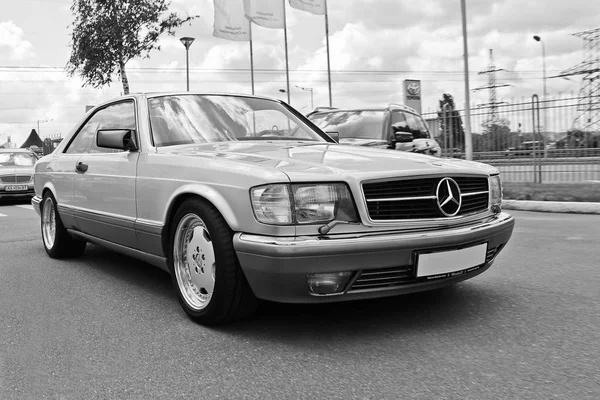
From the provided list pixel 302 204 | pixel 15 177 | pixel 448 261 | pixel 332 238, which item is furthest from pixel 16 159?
pixel 448 261

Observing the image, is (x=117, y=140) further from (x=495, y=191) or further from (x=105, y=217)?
(x=495, y=191)

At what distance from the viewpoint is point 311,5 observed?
2330 cm

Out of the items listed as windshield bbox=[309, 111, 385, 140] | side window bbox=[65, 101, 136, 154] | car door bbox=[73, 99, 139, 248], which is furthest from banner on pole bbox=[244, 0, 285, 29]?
car door bbox=[73, 99, 139, 248]

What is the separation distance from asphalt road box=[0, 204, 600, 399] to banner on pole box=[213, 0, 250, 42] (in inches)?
751

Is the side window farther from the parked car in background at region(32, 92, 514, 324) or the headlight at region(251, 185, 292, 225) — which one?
the headlight at region(251, 185, 292, 225)

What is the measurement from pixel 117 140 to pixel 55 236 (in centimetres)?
214

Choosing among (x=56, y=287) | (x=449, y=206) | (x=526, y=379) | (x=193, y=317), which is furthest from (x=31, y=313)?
(x=526, y=379)

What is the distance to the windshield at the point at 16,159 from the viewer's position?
1653cm

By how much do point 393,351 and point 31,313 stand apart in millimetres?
2299

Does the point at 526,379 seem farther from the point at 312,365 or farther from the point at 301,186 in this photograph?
the point at 301,186

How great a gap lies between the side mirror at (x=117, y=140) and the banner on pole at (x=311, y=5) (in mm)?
19351

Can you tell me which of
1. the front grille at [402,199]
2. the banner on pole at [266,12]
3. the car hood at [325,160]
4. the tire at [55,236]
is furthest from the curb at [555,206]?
the banner on pole at [266,12]

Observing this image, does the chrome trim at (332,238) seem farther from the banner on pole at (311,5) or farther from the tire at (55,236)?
the banner on pole at (311,5)

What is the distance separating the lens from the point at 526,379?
2584mm
